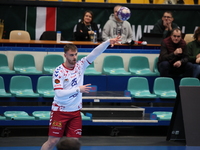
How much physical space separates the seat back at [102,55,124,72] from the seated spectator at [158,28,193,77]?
0.92m

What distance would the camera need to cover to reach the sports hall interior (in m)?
8.03

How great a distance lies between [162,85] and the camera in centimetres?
967

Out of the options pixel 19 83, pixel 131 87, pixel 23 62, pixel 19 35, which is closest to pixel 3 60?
pixel 23 62

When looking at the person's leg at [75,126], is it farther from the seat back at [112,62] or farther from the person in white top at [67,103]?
the seat back at [112,62]

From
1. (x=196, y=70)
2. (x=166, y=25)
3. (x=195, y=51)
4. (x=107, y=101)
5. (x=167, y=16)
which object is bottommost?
(x=107, y=101)

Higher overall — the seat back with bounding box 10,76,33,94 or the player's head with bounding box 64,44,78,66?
the player's head with bounding box 64,44,78,66

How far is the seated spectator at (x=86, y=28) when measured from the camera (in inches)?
418

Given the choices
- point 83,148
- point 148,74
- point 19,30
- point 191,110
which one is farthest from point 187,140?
point 19,30

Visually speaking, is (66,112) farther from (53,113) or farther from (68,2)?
(68,2)

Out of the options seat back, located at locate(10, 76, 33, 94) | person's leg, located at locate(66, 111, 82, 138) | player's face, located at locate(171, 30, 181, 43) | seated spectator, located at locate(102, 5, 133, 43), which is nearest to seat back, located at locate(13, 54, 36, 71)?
seat back, located at locate(10, 76, 33, 94)

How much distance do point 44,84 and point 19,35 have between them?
2.70 meters

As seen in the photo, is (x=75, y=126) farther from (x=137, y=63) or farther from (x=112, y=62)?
(x=137, y=63)

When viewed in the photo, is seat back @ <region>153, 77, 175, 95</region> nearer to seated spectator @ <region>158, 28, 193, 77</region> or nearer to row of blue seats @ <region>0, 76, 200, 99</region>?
row of blue seats @ <region>0, 76, 200, 99</region>

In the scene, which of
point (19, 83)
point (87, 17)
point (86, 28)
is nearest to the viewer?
point (19, 83)
